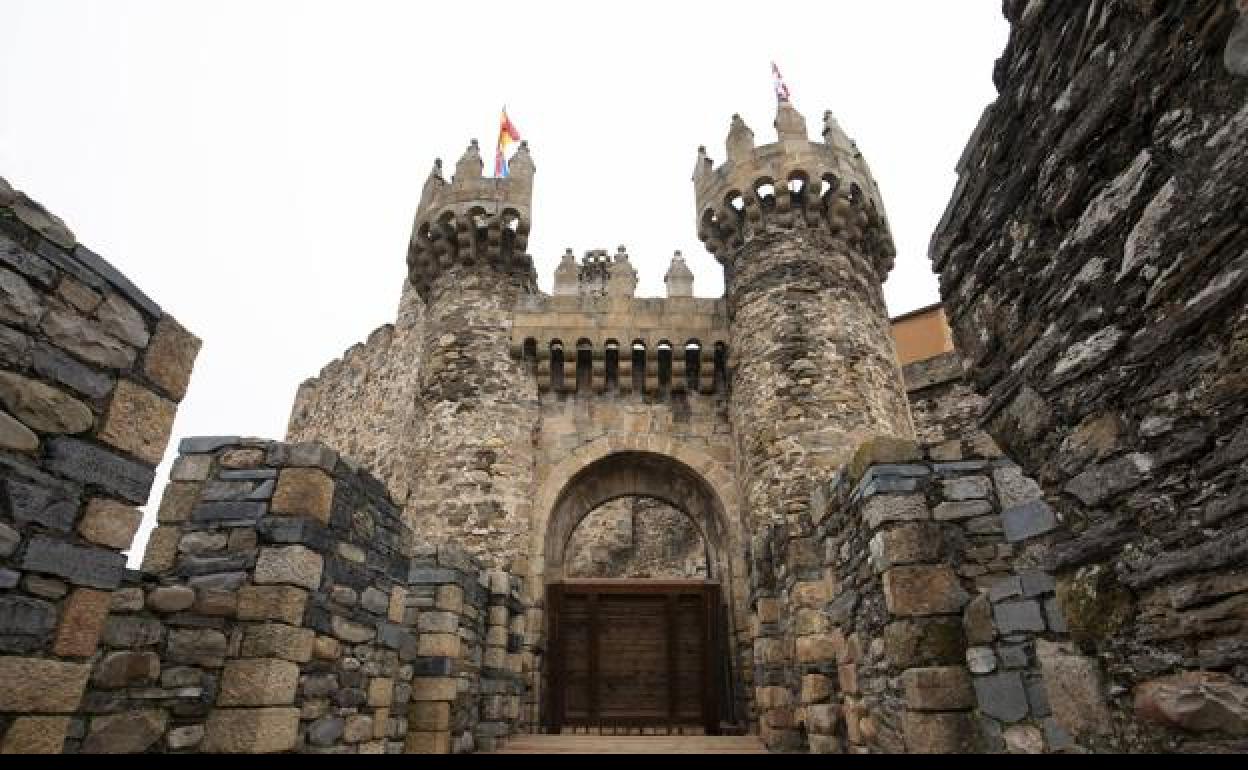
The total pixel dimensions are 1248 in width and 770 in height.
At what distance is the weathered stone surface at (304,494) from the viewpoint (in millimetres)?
3863

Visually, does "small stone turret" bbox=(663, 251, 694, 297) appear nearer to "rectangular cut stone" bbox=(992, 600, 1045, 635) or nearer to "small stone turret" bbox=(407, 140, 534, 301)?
"small stone turret" bbox=(407, 140, 534, 301)

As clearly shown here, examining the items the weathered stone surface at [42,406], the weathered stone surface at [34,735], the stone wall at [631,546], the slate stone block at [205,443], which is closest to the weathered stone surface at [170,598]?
the slate stone block at [205,443]

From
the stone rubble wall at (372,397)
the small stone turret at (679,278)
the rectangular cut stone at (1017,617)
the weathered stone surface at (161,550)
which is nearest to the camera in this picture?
the rectangular cut stone at (1017,617)

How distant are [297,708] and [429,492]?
5922 millimetres

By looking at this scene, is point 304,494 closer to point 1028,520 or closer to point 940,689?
point 940,689

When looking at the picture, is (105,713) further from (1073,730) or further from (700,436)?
(700,436)

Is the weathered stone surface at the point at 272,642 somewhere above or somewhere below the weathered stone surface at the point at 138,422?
below

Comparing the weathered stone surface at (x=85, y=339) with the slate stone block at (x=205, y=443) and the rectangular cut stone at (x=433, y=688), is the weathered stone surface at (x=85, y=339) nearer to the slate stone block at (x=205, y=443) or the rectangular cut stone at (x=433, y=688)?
the slate stone block at (x=205, y=443)

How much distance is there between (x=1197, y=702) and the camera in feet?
5.28

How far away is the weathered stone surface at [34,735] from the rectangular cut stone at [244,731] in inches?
49.8

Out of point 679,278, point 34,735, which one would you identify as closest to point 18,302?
point 34,735

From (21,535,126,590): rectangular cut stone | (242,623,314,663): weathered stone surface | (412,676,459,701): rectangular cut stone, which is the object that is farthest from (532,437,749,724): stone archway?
(21,535,126,590): rectangular cut stone

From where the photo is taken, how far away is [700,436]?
10602 mm
